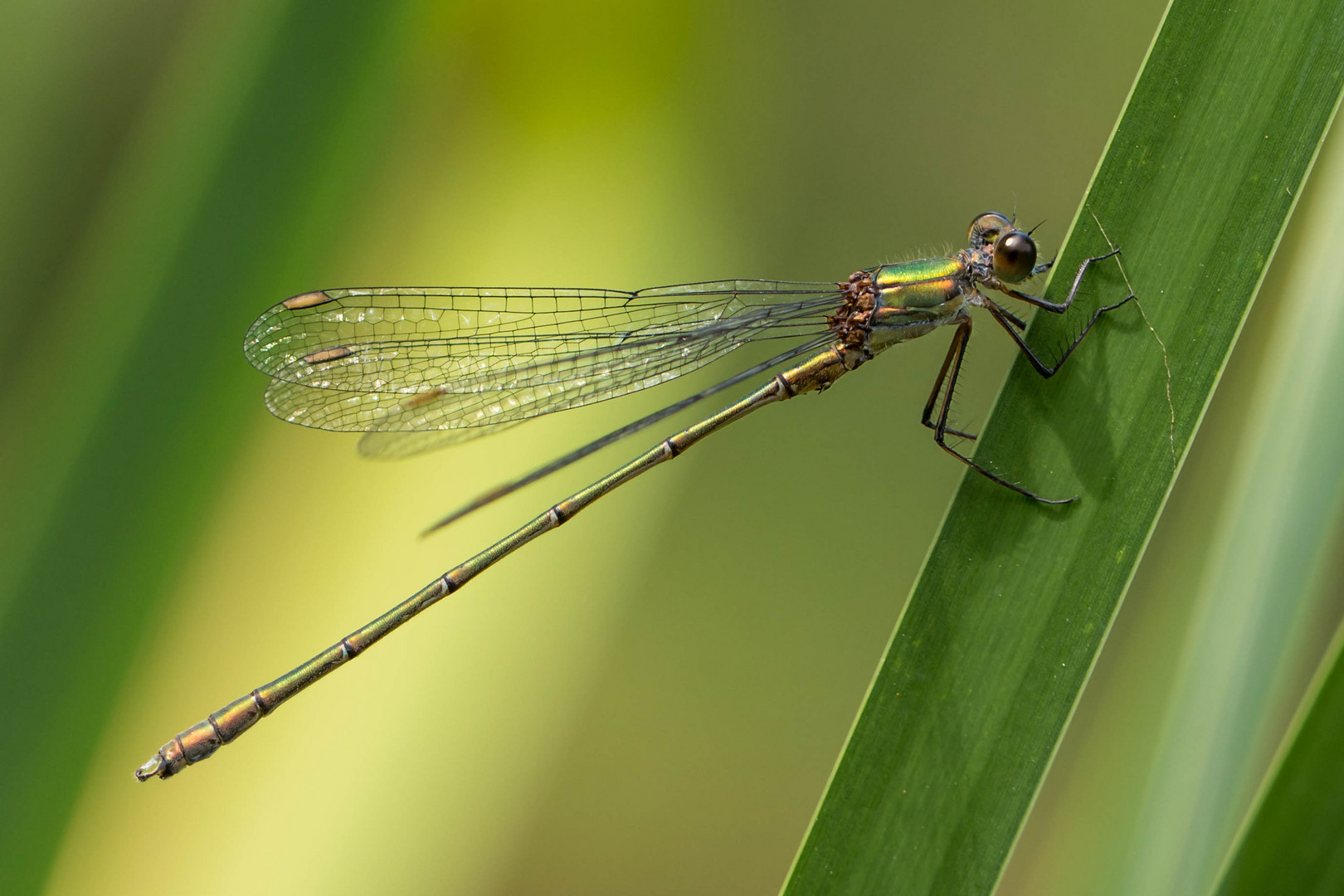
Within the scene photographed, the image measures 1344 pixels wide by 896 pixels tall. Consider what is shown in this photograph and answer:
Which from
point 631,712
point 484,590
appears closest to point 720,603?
point 631,712

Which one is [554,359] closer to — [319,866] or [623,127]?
[623,127]

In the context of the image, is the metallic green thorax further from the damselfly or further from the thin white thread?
the thin white thread

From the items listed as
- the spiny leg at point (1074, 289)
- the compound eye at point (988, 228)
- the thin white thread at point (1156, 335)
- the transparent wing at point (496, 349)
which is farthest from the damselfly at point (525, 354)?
the thin white thread at point (1156, 335)

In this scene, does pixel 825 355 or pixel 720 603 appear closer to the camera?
pixel 825 355

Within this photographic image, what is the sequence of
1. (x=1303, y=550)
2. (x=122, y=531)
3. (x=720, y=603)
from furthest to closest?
(x=720, y=603) < (x=122, y=531) < (x=1303, y=550)

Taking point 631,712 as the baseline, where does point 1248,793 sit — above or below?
above

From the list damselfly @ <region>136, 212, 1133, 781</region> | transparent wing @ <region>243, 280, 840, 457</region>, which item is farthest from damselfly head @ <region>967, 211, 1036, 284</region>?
transparent wing @ <region>243, 280, 840, 457</region>

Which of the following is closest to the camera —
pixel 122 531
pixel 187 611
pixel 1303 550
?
pixel 1303 550
